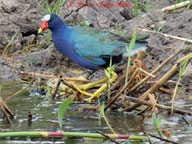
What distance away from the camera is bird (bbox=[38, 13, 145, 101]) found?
15.6 ft

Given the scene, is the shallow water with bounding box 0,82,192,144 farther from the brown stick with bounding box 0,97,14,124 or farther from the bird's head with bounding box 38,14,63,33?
the bird's head with bounding box 38,14,63,33

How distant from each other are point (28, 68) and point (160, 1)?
7.41 feet

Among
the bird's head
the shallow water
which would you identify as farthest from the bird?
the shallow water

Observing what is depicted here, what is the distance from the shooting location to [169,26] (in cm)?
586

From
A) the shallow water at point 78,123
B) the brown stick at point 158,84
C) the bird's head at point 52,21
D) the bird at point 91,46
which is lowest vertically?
the shallow water at point 78,123

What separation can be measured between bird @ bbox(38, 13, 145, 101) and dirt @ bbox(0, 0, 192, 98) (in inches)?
26.9

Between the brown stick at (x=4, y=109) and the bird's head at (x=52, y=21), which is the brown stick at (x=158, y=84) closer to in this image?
the brown stick at (x=4, y=109)

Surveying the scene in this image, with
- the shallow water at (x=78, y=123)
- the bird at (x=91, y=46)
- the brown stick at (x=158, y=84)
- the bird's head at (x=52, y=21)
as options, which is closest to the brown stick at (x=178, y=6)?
the bird at (x=91, y=46)

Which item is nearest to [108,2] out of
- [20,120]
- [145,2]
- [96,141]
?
[145,2]

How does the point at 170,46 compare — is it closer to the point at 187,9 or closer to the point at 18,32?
the point at 187,9

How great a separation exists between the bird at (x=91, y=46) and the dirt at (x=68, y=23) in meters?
0.68

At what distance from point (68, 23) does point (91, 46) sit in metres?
1.61

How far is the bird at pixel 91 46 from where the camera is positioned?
4.75 metres

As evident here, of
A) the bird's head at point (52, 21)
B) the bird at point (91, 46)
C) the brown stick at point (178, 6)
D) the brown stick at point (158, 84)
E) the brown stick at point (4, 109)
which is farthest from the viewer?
the brown stick at point (178, 6)
